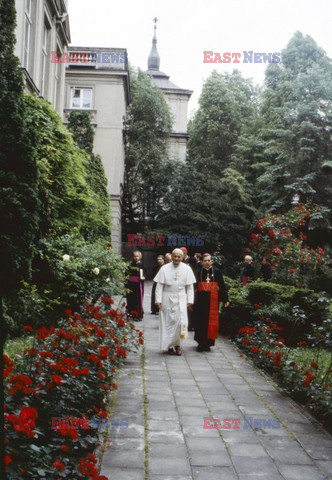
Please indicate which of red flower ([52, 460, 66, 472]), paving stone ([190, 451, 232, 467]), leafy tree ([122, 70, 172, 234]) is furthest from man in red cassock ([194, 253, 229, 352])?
leafy tree ([122, 70, 172, 234])

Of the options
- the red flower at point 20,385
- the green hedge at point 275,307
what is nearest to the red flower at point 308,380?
the red flower at point 20,385

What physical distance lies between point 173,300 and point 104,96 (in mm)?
22469

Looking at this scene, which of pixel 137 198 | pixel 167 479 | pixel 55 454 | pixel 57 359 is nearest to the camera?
pixel 55 454

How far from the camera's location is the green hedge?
10.7m

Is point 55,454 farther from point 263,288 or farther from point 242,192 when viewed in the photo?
point 242,192

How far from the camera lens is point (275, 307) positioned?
421 inches

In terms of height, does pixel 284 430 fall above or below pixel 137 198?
below

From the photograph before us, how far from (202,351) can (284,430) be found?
474cm

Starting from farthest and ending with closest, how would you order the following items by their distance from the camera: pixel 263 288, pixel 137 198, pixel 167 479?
pixel 137 198
pixel 263 288
pixel 167 479

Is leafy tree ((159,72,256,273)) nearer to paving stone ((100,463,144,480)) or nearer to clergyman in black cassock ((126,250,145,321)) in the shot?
clergyman in black cassock ((126,250,145,321))

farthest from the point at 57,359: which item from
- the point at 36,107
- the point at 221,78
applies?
the point at 221,78

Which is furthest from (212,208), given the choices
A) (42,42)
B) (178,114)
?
(42,42)

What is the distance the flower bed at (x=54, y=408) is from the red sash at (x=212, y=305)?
13.2 ft

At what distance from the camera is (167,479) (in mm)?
3879
